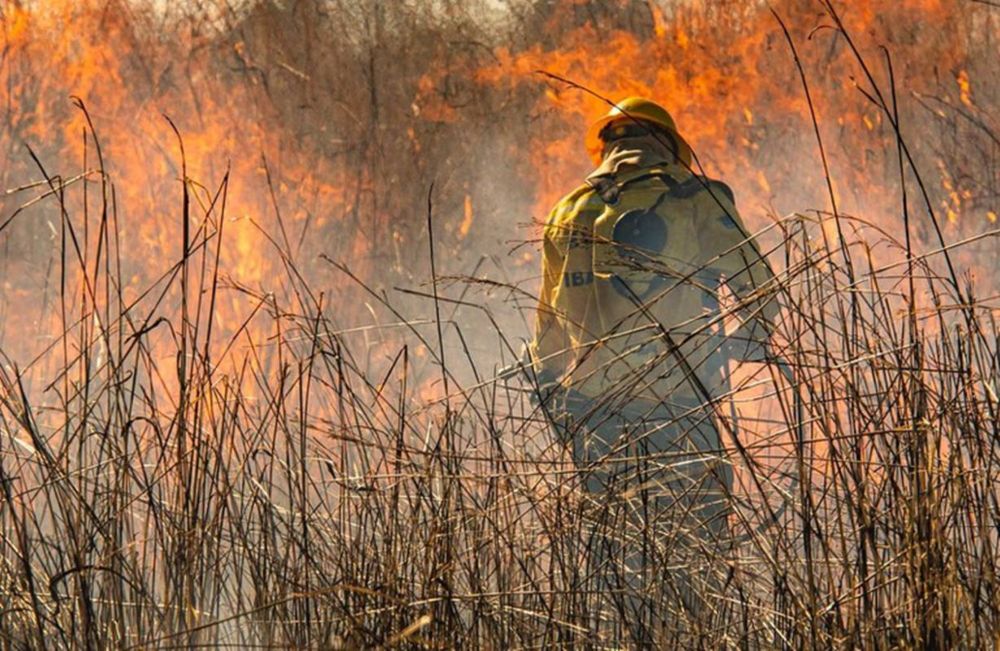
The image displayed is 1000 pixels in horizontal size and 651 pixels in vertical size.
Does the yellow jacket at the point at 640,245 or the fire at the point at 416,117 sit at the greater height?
the fire at the point at 416,117

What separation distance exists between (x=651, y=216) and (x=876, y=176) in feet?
30.1

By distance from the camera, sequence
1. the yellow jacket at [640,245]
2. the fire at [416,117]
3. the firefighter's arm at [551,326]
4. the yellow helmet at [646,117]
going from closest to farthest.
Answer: the yellow jacket at [640,245], the firefighter's arm at [551,326], the yellow helmet at [646,117], the fire at [416,117]

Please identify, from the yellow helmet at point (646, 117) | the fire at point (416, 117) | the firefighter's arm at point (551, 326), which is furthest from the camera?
the fire at point (416, 117)

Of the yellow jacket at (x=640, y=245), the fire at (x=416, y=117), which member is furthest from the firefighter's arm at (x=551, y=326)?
the fire at (x=416, y=117)

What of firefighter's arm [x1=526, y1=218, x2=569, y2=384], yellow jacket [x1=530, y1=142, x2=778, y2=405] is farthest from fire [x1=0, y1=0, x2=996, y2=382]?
yellow jacket [x1=530, y1=142, x2=778, y2=405]

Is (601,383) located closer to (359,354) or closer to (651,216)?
(651,216)

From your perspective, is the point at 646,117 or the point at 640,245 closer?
the point at 640,245

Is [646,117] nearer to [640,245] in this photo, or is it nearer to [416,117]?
[640,245]

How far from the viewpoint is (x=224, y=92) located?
14219 mm

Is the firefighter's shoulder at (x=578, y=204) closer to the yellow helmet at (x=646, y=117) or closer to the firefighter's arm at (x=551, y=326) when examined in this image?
the firefighter's arm at (x=551, y=326)

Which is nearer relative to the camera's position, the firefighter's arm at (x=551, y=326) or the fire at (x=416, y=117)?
the firefighter's arm at (x=551, y=326)

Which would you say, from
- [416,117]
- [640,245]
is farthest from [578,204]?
[416,117]

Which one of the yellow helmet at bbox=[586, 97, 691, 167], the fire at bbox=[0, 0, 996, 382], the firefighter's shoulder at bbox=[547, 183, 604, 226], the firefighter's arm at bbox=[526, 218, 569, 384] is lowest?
the firefighter's arm at bbox=[526, 218, 569, 384]

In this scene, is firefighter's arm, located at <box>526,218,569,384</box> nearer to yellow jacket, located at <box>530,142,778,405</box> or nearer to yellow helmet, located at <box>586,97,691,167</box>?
yellow jacket, located at <box>530,142,778,405</box>
